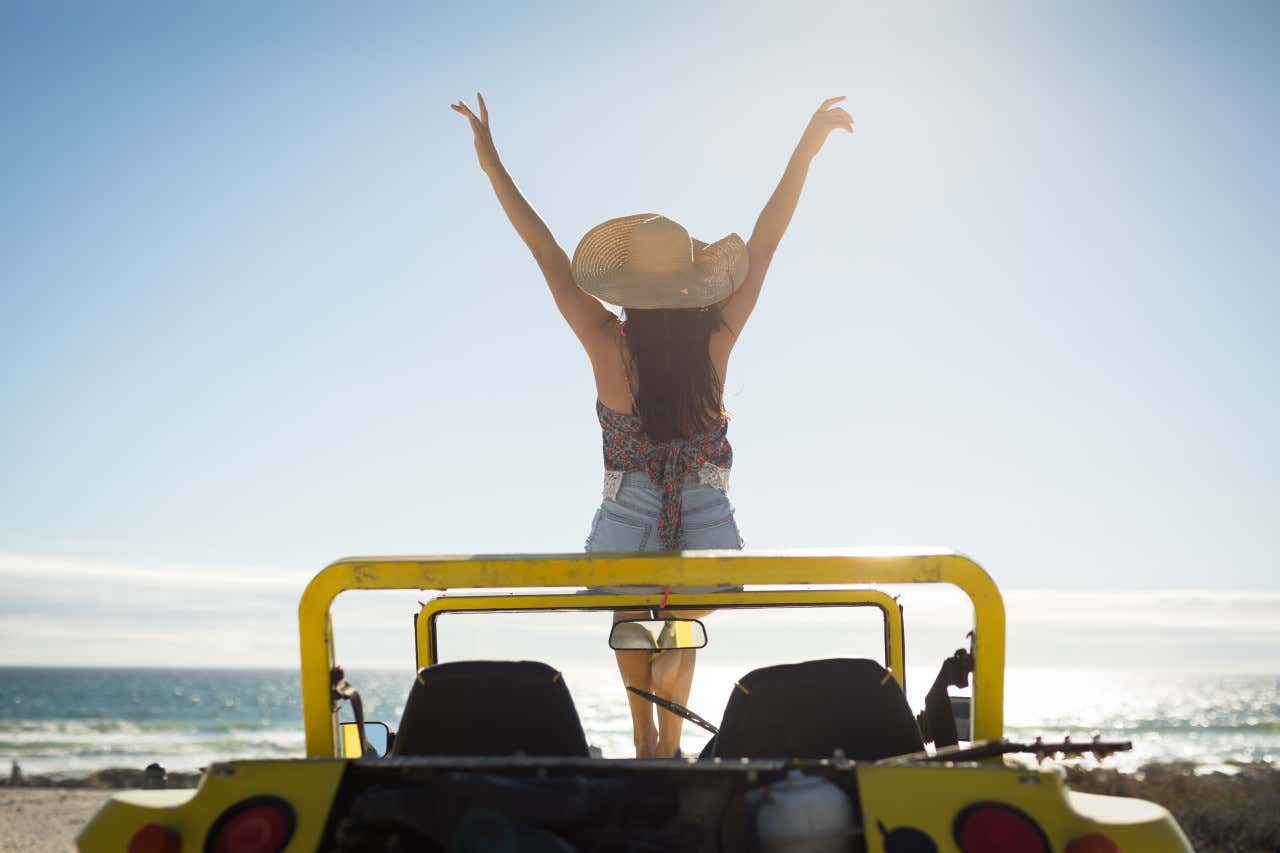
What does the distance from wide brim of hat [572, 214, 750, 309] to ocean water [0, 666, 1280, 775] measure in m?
1.33

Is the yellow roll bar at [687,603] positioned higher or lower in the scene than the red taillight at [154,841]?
higher

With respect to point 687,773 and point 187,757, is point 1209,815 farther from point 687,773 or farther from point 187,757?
point 187,757

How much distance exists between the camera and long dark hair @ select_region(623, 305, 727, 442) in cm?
388

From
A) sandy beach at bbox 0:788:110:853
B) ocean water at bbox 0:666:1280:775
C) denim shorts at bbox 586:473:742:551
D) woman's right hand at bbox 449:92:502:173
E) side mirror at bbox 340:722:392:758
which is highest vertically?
woman's right hand at bbox 449:92:502:173

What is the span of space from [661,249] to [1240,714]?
5546cm

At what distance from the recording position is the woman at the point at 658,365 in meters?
3.91

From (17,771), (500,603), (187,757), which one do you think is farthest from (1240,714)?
(500,603)

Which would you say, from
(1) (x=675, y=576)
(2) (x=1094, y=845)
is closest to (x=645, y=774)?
(1) (x=675, y=576)

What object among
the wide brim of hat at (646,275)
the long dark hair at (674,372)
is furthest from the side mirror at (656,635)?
the wide brim of hat at (646,275)

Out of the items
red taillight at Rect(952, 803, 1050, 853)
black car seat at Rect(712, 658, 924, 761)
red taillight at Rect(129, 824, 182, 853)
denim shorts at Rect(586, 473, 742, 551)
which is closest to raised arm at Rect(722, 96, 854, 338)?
denim shorts at Rect(586, 473, 742, 551)

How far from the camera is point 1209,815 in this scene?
33.0 feet

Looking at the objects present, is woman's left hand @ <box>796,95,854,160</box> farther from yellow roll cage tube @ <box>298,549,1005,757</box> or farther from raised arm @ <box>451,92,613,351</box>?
yellow roll cage tube @ <box>298,549,1005,757</box>

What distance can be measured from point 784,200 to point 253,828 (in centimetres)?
313

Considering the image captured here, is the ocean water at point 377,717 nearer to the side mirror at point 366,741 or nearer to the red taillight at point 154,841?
the side mirror at point 366,741
